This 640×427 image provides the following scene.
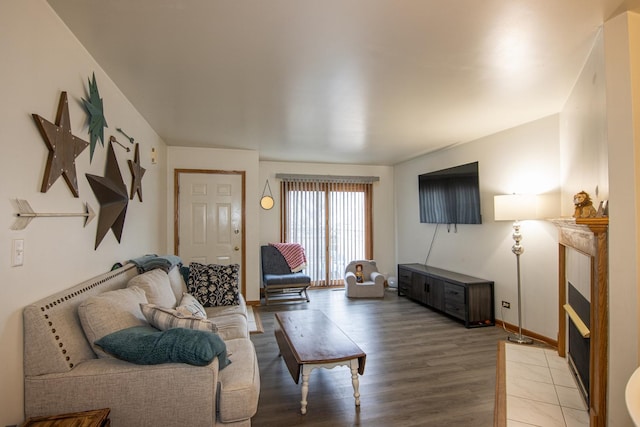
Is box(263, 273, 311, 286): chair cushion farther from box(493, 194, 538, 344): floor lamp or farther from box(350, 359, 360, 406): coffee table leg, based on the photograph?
box(350, 359, 360, 406): coffee table leg

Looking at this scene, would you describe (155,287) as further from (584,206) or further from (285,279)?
(584,206)

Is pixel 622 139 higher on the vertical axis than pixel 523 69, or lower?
lower

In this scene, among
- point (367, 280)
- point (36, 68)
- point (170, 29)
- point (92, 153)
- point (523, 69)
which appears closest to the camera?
point (36, 68)

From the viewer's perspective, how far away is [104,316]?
6.04ft

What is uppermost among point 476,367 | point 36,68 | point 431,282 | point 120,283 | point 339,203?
point 36,68

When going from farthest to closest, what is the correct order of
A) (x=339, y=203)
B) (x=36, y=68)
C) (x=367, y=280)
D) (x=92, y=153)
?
(x=339, y=203), (x=367, y=280), (x=92, y=153), (x=36, y=68)

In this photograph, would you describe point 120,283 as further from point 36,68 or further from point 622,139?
point 622,139

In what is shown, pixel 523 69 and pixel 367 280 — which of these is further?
pixel 367 280

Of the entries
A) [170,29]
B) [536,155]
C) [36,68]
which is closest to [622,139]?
[536,155]

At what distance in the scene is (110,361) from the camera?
→ 1.74 metres

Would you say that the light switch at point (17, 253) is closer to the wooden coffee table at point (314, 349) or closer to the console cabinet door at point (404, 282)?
the wooden coffee table at point (314, 349)

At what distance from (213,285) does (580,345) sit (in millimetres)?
3260

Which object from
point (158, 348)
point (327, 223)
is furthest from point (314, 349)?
point (327, 223)

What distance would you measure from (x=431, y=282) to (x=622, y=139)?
3.54m
